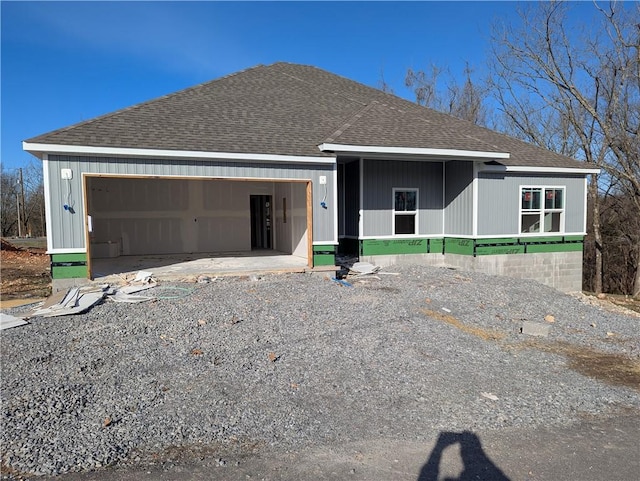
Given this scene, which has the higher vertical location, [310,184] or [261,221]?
[310,184]

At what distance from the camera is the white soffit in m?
11.1

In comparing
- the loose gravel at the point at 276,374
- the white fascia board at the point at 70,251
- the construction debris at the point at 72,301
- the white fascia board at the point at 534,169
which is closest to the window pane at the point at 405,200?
the white fascia board at the point at 534,169

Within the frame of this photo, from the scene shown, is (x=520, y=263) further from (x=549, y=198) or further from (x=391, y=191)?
(x=391, y=191)

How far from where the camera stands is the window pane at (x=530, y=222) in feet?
46.6

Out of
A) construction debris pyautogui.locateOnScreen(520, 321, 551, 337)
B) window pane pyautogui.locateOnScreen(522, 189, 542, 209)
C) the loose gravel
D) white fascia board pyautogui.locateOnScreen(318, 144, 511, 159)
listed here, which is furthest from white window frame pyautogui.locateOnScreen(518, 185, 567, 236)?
construction debris pyautogui.locateOnScreen(520, 321, 551, 337)

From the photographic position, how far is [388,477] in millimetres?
3461

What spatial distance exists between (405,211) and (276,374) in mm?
9373

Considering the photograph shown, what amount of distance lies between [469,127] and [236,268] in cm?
894

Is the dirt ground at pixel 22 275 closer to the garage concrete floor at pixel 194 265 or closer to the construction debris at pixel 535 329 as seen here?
the garage concrete floor at pixel 194 265

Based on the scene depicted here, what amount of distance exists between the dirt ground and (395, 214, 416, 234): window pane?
9.70 m

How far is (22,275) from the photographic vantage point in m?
14.9

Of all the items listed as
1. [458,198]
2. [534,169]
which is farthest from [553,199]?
[458,198]

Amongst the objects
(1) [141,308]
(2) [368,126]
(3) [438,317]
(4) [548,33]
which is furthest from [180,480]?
(4) [548,33]

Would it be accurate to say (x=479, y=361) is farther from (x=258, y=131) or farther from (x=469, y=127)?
(x=469, y=127)
